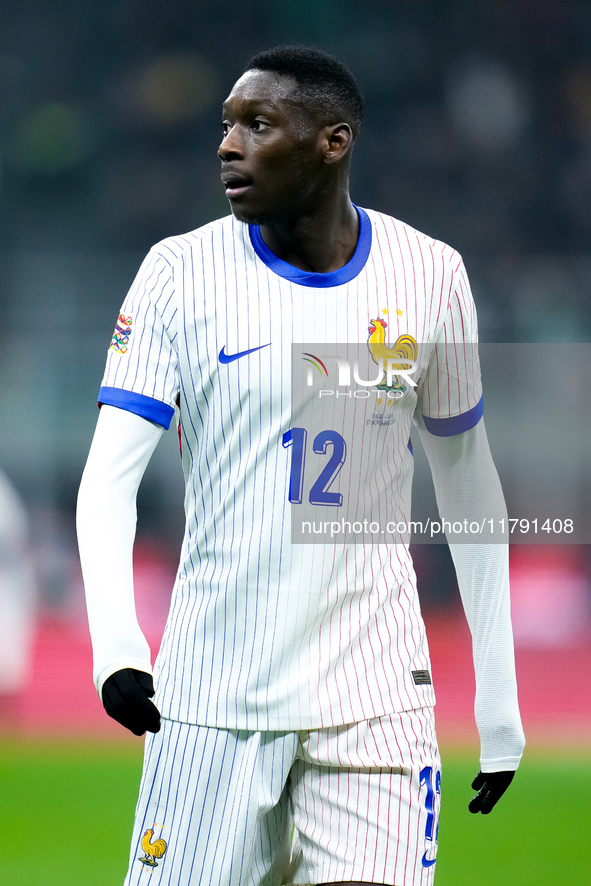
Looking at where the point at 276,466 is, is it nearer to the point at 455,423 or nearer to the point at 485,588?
the point at 455,423

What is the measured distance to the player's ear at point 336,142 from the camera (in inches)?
74.7

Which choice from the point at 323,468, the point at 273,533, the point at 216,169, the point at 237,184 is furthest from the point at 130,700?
the point at 216,169

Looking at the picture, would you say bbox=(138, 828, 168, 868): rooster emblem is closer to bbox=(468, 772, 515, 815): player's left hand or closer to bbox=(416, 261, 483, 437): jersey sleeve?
bbox=(468, 772, 515, 815): player's left hand

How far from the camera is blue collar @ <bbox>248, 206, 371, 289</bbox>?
A: 1.85m

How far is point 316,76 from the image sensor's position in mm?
1866

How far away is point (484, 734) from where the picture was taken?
2025 mm

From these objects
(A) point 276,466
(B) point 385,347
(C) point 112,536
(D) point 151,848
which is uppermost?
(B) point 385,347

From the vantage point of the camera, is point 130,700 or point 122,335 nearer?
point 130,700

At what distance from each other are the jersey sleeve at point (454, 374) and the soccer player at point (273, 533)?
0.04 metres

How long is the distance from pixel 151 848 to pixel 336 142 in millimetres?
1121

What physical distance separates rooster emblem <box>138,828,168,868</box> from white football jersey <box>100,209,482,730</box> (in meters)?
0.18

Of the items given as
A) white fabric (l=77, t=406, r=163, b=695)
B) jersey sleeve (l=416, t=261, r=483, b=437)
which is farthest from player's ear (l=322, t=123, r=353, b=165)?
white fabric (l=77, t=406, r=163, b=695)

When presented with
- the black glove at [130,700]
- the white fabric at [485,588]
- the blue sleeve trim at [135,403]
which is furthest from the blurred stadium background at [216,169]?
the black glove at [130,700]

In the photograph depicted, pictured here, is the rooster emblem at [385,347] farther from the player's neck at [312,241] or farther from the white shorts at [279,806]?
the white shorts at [279,806]
